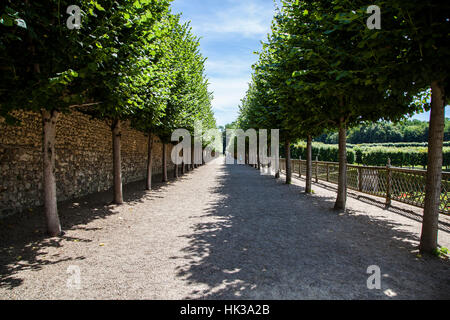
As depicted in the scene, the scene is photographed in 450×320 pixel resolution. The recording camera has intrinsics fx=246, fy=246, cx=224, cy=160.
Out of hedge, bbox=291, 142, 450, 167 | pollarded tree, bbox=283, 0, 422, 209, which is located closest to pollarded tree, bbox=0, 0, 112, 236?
pollarded tree, bbox=283, 0, 422, 209

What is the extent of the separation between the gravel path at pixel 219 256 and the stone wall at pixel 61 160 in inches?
32.6

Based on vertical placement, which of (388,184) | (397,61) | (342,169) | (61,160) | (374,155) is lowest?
(388,184)

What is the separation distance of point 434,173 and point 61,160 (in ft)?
36.3

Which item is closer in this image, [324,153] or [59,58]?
[59,58]

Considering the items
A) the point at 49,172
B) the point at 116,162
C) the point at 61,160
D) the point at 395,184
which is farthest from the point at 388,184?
the point at 61,160

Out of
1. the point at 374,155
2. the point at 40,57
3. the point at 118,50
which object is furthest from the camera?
the point at 374,155

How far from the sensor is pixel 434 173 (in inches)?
179

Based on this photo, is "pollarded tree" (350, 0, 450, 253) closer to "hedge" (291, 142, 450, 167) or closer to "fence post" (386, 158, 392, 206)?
"fence post" (386, 158, 392, 206)

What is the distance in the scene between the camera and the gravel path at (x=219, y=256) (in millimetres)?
3322

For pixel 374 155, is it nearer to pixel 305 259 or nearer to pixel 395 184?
pixel 395 184

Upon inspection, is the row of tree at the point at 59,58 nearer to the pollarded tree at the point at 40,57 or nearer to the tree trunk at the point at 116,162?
the pollarded tree at the point at 40,57

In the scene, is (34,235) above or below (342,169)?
below

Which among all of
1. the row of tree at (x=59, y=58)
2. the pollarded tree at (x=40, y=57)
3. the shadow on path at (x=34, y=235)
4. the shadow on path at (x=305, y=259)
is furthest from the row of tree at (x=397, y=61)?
the shadow on path at (x=34, y=235)
